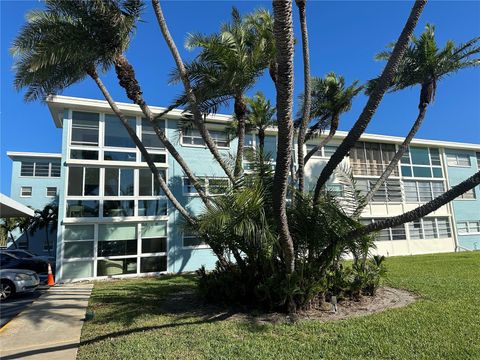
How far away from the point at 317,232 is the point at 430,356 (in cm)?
338

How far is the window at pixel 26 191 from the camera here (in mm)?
31275

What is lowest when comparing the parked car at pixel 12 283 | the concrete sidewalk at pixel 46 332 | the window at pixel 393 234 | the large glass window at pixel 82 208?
the concrete sidewalk at pixel 46 332

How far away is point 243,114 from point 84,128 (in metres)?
10.3

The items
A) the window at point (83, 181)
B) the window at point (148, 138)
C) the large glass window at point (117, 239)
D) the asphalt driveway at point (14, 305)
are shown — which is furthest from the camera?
the window at point (148, 138)

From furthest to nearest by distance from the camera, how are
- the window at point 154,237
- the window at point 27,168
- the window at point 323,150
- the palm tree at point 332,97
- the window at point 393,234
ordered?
1. the window at point 27,168
2. the window at point 393,234
3. the window at point 323,150
4. the window at point 154,237
5. the palm tree at point 332,97

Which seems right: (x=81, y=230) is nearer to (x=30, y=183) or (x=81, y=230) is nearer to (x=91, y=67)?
(x=91, y=67)

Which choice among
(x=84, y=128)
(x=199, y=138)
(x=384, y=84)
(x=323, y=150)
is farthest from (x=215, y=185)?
(x=323, y=150)

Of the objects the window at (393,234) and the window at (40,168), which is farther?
the window at (40,168)

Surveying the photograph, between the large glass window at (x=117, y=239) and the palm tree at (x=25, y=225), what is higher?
the palm tree at (x=25, y=225)

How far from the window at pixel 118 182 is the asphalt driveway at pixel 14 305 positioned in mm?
5613

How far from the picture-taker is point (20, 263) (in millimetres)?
17469

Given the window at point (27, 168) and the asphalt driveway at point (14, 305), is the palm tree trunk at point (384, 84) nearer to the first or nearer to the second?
the asphalt driveway at point (14, 305)

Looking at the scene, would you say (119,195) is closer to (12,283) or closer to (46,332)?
(12,283)

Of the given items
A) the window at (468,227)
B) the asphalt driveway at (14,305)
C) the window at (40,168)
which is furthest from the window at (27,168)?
the window at (468,227)
